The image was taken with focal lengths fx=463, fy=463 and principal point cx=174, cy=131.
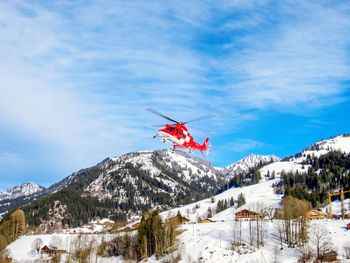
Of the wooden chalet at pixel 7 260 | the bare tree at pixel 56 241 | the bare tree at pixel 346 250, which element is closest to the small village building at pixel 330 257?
the bare tree at pixel 346 250

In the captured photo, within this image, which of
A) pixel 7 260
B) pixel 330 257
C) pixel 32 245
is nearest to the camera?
pixel 330 257

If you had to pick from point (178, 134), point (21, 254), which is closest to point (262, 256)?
point (178, 134)

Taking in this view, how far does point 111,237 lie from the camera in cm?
17675

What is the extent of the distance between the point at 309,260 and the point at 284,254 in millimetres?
9536

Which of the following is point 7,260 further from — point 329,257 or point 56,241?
point 329,257

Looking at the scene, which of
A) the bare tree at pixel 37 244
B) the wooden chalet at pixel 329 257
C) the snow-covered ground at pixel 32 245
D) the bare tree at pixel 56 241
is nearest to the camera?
the wooden chalet at pixel 329 257

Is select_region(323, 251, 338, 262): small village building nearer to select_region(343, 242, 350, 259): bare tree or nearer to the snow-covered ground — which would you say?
select_region(343, 242, 350, 259): bare tree

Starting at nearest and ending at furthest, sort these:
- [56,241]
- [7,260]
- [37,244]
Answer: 1. [7,260]
2. [37,244]
3. [56,241]

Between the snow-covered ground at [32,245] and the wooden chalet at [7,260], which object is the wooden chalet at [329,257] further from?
the wooden chalet at [7,260]

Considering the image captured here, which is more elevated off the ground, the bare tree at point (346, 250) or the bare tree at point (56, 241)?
the bare tree at point (346, 250)

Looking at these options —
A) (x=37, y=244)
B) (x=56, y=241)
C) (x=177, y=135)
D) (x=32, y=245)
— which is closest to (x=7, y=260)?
(x=37, y=244)

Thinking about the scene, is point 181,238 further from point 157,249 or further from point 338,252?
point 338,252

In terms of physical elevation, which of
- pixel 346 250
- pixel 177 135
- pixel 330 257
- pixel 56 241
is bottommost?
pixel 56 241

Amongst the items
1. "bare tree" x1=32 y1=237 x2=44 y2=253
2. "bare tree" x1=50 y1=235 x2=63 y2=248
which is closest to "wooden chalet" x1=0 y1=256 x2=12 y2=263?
"bare tree" x1=32 y1=237 x2=44 y2=253
